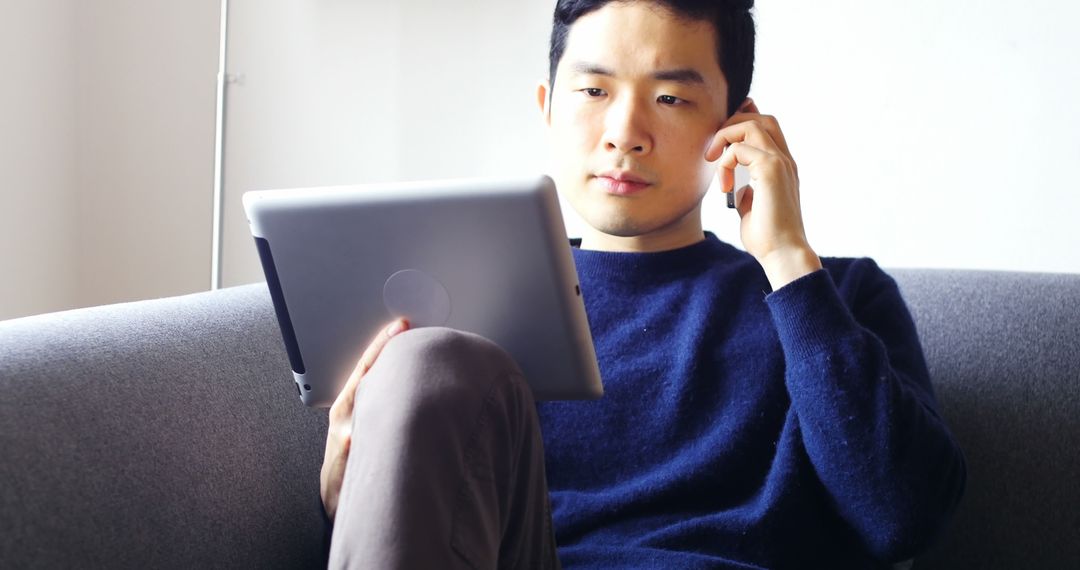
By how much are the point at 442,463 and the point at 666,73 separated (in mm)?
601

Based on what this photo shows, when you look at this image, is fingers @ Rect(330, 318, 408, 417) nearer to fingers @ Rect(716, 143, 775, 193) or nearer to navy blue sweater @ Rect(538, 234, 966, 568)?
navy blue sweater @ Rect(538, 234, 966, 568)

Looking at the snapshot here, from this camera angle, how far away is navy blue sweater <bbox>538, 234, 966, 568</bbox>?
103 cm

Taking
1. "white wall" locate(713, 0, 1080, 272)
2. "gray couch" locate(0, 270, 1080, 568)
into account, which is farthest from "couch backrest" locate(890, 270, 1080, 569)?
"white wall" locate(713, 0, 1080, 272)

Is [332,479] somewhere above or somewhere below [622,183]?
below

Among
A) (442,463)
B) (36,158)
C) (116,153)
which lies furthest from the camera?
(116,153)

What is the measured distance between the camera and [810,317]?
104 centimetres

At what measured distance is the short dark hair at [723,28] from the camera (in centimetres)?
121

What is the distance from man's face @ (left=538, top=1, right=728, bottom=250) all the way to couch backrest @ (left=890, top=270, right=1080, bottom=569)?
17.0 inches

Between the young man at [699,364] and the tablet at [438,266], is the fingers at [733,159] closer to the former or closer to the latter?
the young man at [699,364]

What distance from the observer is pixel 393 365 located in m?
0.78

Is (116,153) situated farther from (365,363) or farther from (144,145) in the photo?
(365,363)

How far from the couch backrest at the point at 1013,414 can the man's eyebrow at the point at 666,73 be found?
0.49 m

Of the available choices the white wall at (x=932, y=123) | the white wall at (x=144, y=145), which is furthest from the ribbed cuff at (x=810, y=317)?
the white wall at (x=144, y=145)

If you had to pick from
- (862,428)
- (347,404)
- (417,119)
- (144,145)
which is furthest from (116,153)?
(862,428)
